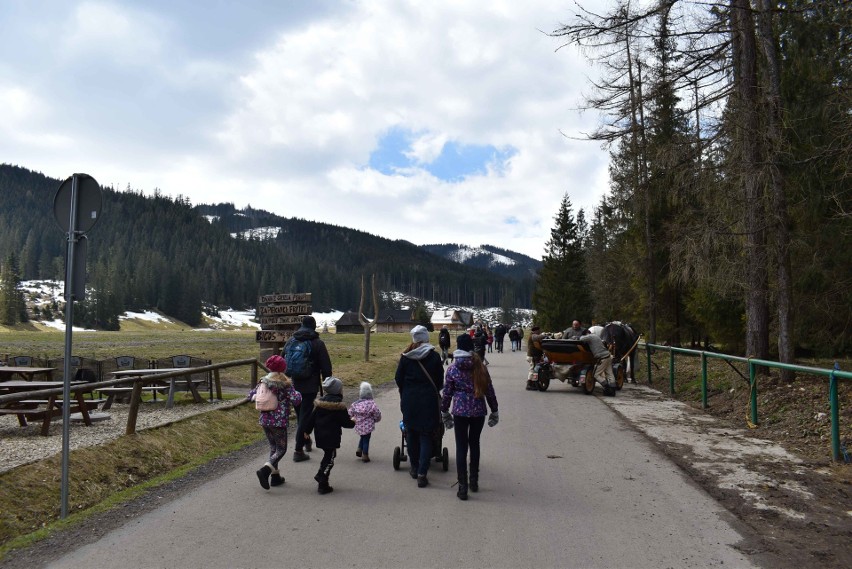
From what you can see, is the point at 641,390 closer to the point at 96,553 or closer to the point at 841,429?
the point at 841,429

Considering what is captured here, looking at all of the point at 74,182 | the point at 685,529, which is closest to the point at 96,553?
the point at 74,182

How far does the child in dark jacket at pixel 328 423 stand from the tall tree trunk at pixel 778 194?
923 cm

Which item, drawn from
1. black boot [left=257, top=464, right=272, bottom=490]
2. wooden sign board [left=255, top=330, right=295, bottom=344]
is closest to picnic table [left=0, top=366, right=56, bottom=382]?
wooden sign board [left=255, top=330, right=295, bottom=344]

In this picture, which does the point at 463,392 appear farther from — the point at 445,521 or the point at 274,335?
the point at 274,335

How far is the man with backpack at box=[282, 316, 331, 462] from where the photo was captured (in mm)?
8383

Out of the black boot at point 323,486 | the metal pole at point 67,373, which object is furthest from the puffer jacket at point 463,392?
the metal pole at point 67,373

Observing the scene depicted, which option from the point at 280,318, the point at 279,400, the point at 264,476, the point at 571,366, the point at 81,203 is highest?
the point at 81,203

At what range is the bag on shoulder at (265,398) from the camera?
22.4 feet

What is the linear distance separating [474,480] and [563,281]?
4107 cm

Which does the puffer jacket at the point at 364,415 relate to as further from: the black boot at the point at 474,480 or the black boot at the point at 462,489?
the black boot at the point at 462,489

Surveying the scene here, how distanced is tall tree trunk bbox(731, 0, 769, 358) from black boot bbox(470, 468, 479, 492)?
8.24m

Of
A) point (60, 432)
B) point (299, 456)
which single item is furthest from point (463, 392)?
point (60, 432)

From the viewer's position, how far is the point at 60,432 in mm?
10164

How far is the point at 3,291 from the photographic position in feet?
379
